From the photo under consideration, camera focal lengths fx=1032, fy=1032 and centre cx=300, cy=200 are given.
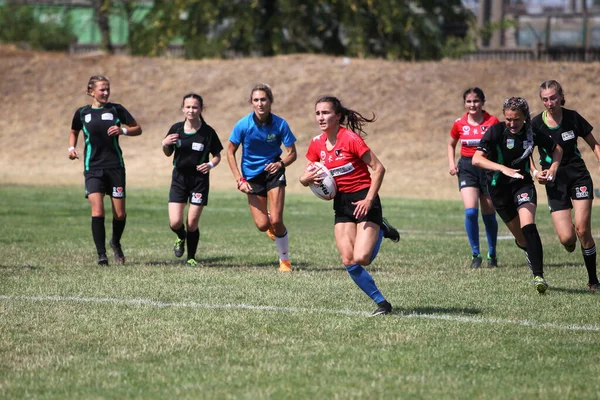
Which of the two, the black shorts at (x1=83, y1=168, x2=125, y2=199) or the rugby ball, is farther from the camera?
the black shorts at (x1=83, y1=168, x2=125, y2=199)

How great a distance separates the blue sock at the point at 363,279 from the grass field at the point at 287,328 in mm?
202

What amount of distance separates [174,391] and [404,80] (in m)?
33.1

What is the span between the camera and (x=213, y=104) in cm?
3828

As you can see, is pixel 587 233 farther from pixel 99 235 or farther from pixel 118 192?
pixel 99 235

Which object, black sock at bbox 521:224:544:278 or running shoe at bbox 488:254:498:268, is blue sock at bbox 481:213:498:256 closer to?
running shoe at bbox 488:254:498:268

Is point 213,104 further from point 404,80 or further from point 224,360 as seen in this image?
point 224,360

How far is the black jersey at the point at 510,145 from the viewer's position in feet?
31.9

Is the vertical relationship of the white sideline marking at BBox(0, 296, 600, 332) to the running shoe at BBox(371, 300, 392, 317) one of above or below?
→ below

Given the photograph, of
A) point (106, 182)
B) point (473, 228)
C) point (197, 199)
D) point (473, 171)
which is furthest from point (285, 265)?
point (473, 171)

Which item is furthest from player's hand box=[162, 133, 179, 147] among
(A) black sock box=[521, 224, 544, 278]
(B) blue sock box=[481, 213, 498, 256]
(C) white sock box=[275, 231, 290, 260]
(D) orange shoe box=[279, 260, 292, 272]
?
(A) black sock box=[521, 224, 544, 278]

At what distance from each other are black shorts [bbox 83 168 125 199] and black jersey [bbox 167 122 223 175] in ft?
2.23

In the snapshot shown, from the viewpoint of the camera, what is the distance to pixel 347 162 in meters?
8.38

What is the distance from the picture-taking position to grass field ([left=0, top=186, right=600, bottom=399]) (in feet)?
20.0

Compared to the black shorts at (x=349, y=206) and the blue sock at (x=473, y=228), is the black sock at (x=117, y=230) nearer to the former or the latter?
the blue sock at (x=473, y=228)
